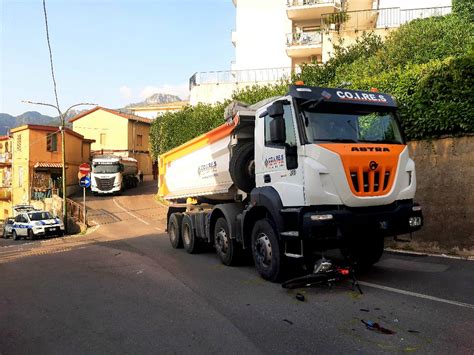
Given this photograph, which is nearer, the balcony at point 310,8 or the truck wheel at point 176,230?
the truck wheel at point 176,230

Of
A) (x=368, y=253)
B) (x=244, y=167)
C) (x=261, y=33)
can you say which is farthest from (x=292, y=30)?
(x=368, y=253)

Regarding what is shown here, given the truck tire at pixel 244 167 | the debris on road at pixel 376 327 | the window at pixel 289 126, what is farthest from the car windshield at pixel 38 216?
the debris on road at pixel 376 327

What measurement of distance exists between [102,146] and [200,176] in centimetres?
4335

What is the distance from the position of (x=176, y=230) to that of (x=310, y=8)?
2378 centimetres

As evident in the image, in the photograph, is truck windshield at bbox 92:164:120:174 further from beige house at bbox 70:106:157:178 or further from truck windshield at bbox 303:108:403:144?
truck windshield at bbox 303:108:403:144

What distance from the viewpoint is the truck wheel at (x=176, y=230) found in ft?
39.9

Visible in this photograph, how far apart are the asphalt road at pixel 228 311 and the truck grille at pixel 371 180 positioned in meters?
1.47

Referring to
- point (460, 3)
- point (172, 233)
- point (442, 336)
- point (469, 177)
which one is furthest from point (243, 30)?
point (442, 336)

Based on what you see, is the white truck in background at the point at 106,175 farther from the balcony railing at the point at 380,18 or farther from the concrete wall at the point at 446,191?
the concrete wall at the point at 446,191

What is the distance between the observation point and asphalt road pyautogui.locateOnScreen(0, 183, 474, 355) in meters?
4.37

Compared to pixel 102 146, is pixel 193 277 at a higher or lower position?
lower

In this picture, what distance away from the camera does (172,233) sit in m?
12.7

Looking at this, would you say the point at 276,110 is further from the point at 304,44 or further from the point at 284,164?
the point at 304,44

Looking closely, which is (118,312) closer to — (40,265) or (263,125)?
(263,125)
